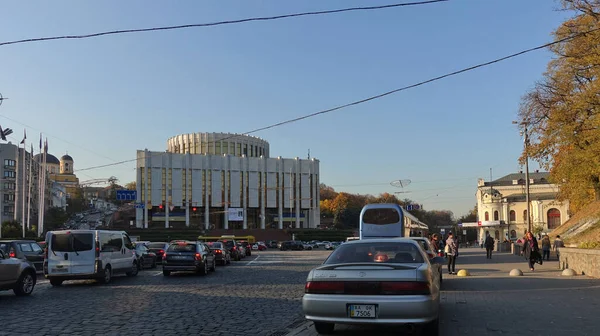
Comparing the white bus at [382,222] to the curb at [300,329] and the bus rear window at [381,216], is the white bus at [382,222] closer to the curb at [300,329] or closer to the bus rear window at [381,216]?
the bus rear window at [381,216]

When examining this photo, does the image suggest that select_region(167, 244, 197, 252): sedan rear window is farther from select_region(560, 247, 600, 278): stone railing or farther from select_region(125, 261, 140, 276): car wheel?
select_region(560, 247, 600, 278): stone railing

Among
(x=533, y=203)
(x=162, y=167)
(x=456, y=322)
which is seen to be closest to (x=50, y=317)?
(x=456, y=322)

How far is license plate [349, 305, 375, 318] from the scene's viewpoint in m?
7.27

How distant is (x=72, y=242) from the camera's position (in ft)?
59.4

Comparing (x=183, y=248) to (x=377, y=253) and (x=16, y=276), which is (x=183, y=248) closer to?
(x=16, y=276)

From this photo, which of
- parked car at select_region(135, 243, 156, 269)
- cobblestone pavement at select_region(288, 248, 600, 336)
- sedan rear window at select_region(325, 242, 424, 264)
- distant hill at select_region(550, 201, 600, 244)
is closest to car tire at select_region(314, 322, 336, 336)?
cobblestone pavement at select_region(288, 248, 600, 336)

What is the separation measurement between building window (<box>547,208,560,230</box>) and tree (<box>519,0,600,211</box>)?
52.1m

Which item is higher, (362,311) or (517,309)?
(362,311)

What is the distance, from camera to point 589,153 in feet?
92.6

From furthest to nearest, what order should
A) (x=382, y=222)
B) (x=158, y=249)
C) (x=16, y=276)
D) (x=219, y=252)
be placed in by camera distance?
(x=158, y=249), (x=219, y=252), (x=382, y=222), (x=16, y=276)

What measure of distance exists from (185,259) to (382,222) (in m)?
10.6

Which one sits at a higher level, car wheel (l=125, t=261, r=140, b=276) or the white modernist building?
the white modernist building

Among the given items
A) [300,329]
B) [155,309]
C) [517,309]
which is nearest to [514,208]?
[517,309]

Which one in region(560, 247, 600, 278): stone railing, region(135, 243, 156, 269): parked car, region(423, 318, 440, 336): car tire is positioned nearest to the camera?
region(423, 318, 440, 336): car tire
